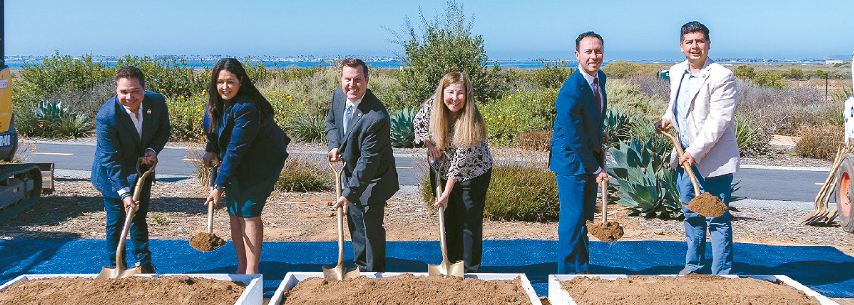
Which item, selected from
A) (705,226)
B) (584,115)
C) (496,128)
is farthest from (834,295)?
A: (496,128)

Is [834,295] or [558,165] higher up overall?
[558,165]

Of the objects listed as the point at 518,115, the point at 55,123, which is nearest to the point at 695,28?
the point at 518,115

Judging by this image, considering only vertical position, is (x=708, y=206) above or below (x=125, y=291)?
above

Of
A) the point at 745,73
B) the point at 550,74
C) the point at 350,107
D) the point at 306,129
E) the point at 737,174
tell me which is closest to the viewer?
the point at 350,107

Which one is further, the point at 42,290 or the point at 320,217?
the point at 320,217

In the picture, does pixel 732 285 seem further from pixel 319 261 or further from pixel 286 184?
pixel 286 184

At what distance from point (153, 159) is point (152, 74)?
730 inches

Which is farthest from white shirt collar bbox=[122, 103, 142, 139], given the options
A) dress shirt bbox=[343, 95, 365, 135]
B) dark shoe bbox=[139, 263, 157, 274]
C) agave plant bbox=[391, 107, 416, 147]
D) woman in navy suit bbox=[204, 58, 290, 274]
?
agave plant bbox=[391, 107, 416, 147]

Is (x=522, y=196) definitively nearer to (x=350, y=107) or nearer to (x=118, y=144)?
(x=350, y=107)

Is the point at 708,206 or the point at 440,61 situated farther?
the point at 440,61

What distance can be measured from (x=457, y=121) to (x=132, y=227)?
6.82 ft

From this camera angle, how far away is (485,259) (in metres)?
5.48

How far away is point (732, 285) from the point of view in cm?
380

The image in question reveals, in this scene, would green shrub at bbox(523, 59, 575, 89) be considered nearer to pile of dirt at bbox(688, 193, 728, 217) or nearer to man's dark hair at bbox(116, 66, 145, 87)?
pile of dirt at bbox(688, 193, 728, 217)
